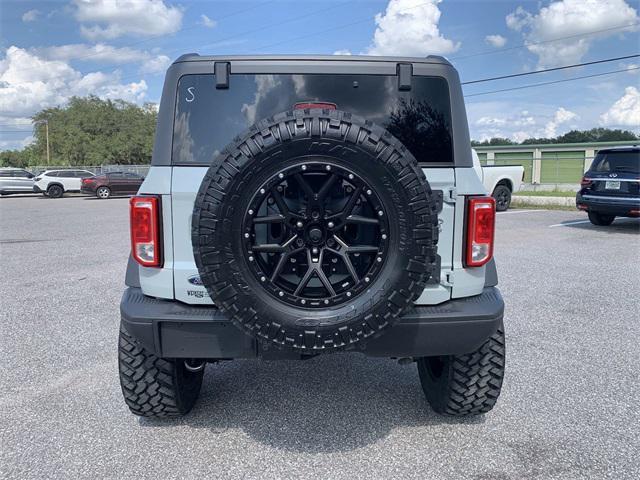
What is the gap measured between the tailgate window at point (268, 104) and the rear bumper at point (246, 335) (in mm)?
805

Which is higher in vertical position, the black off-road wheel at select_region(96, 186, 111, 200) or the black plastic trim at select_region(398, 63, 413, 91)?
the black plastic trim at select_region(398, 63, 413, 91)

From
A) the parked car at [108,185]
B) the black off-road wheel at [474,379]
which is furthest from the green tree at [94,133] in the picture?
the black off-road wheel at [474,379]

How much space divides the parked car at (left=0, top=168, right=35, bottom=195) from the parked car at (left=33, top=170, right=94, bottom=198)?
1.41m

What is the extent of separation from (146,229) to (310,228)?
89cm

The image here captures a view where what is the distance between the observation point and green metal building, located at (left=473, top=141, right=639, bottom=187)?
2594 centimetres

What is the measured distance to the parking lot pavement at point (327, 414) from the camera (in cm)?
270

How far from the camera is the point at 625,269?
768 cm

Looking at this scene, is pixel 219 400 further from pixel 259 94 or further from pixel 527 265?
pixel 527 265

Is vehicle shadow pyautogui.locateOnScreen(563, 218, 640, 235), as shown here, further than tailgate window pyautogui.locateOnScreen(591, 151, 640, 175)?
Yes

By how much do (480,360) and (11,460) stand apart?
8.47 ft

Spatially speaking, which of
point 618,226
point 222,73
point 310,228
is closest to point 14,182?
point 618,226

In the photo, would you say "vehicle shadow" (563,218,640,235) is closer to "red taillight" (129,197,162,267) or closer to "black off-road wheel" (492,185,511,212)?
"black off-road wheel" (492,185,511,212)

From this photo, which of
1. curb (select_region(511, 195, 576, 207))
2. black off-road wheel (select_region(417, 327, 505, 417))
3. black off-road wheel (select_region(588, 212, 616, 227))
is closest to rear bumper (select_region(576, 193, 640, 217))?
black off-road wheel (select_region(588, 212, 616, 227))

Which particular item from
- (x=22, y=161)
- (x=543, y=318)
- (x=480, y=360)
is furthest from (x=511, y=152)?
(x=22, y=161)
